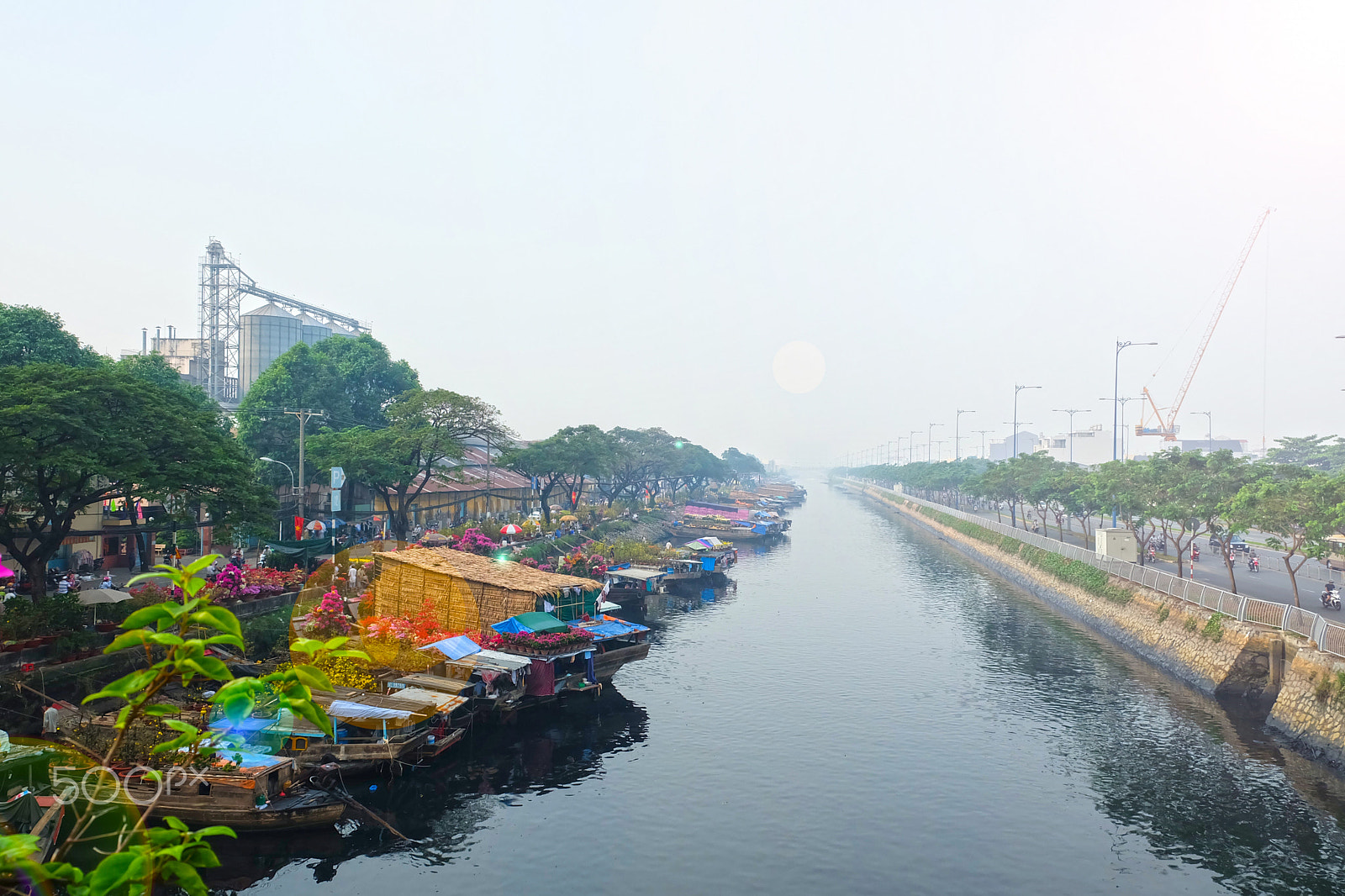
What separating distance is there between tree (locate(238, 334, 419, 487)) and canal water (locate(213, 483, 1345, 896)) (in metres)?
50.4

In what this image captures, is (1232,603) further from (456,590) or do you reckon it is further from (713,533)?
(713,533)

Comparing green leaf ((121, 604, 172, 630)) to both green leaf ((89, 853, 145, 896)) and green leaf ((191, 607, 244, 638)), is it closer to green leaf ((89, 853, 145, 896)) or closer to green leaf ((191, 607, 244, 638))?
green leaf ((191, 607, 244, 638))

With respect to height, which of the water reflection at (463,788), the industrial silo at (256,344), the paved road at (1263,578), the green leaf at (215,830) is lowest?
the water reflection at (463,788)

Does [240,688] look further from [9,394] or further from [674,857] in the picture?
[9,394]

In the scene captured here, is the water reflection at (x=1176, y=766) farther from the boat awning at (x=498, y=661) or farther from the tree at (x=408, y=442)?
the tree at (x=408, y=442)

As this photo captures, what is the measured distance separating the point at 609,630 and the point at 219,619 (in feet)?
147

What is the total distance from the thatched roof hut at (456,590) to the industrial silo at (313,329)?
146468 millimetres

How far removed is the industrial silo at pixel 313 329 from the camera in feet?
588

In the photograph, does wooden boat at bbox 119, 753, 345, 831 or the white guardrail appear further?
the white guardrail

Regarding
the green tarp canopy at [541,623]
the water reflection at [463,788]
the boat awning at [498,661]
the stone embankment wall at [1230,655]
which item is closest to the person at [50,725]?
the water reflection at [463,788]

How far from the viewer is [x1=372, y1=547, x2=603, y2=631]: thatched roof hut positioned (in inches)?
1788

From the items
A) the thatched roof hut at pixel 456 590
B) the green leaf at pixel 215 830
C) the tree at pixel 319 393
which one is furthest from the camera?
the tree at pixel 319 393

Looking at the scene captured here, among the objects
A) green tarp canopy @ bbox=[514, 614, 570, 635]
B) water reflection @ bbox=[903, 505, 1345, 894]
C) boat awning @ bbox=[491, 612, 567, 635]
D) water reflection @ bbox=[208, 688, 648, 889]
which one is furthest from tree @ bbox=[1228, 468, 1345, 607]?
boat awning @ bbox=[491, 612, 567, 635]

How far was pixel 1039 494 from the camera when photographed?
324 ft
